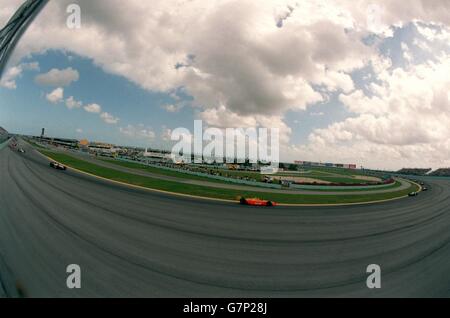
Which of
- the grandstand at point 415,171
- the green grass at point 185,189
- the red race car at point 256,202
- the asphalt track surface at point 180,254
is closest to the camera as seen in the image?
the asphalt track surface at point 180,254

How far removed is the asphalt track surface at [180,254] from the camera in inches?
159

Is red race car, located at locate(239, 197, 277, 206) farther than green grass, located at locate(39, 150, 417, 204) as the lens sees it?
No

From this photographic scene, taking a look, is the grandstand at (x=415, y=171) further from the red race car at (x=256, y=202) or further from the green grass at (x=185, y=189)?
the red race car at (x=256, y=202)

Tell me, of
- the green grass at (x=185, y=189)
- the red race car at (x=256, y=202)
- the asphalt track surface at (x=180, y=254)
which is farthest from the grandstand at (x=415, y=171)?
the asphalt track surface at (x=180, y=254)

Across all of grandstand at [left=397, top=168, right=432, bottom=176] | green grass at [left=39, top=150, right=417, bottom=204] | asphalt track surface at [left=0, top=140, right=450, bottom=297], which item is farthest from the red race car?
grandstand at [left=397, top=168, right=432, bottom=176]

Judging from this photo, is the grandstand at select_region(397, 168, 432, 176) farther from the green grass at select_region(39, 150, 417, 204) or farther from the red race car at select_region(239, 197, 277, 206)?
the red race car at select_region(239, 197, 277, 206)

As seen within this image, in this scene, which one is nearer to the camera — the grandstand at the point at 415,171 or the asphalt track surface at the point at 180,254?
Answer: the asphalt track surface at the point at 180,254

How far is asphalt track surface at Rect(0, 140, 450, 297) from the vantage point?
4.04 metres

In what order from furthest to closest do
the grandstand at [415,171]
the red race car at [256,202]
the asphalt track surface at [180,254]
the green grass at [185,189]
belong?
the grandstand at [415,171] → the green grass at [185,189] → the red race car at [256,202] → the asphalt track surface at [180,254]

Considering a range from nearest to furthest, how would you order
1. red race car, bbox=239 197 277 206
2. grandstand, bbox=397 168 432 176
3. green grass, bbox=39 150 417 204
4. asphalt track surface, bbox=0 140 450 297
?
asphalt track surface, bbox=0 140 450 297 < red race car, bbox=239 197 277 206 < green grass, bbox=39 150 417 204 < grandstand, bbox=397 168 432 176

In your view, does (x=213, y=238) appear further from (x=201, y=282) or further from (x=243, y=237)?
(x=201, y=282)

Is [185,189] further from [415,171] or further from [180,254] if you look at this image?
[415,171]

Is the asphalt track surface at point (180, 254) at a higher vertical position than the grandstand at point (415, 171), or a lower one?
higher
